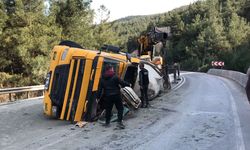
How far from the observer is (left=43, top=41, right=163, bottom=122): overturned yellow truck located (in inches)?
435

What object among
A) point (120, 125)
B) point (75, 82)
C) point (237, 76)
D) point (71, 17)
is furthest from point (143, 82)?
point (71, 17)

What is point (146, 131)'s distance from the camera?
31.9 ft

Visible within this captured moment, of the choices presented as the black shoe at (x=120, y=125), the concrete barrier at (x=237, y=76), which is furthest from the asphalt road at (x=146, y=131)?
the concrete barrier at (x=237, y=76)

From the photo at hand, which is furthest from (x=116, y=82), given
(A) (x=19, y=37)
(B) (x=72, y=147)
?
(A) (x=19, y=37)

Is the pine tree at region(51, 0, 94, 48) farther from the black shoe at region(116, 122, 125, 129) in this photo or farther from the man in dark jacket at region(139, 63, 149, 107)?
the black shoe at region(116, 122, 125, 129)

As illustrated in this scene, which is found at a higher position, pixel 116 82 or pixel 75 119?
pixel 116 82

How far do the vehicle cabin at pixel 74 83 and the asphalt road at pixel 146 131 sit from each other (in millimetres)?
381

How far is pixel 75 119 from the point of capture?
1099 centimetres

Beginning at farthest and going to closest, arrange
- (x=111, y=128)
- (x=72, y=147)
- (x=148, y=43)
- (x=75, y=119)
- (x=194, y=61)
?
(x=194, y=61)
(x=148, y=43)
(x=75, y=119)
(x=111, y=128)
(x=72, y=147)

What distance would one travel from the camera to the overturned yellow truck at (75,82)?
36.2ft

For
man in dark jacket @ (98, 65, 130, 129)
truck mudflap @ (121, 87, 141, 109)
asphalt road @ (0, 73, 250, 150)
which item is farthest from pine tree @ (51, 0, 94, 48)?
man in dark jacket @ (98, 65, 130, 129)

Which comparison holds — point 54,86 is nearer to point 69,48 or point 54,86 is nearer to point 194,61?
point 69,48

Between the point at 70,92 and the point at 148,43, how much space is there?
9501mm

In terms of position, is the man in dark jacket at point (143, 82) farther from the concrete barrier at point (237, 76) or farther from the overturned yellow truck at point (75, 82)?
the concrete barrier at point (237, 76)
